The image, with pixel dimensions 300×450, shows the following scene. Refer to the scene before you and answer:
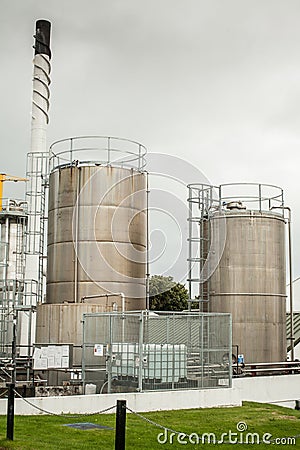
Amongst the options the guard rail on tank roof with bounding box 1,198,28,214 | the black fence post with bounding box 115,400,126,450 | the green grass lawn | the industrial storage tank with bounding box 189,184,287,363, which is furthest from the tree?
the black fence post with bounding box 115,400,126,450

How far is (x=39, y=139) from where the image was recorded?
38.9 metres

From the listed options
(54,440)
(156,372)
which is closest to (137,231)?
(156,372)

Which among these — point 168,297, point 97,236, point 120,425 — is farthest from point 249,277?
point 168,297

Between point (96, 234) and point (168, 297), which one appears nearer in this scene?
point (96, 234)

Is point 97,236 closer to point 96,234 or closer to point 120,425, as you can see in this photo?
point 96,234

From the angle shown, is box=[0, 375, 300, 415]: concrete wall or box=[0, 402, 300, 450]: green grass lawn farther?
box=[0, 375, 300, 415]: concrete wall

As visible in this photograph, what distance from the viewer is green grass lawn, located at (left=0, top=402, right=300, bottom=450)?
13930 millimetres

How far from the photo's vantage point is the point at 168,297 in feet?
197

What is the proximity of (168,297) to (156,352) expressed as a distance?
1547 inches

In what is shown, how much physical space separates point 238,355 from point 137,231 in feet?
21.6

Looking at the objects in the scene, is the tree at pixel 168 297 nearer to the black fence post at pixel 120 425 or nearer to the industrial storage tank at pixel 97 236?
the industrial storage tank at pixel 97 236

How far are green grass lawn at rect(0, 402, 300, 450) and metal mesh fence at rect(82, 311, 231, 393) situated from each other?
1425 millimetres

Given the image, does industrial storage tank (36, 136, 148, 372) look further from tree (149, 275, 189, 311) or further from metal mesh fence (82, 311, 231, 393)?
tree (149, 275, 189, 311)

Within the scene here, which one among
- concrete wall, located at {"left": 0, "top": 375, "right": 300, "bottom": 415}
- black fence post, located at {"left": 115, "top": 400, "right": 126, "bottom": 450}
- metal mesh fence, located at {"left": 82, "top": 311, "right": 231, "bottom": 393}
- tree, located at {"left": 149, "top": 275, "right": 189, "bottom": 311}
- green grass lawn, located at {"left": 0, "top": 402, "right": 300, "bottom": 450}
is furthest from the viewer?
tree, located at {"left": 149, "top": 275, "right": 189, "bottom": 311}
